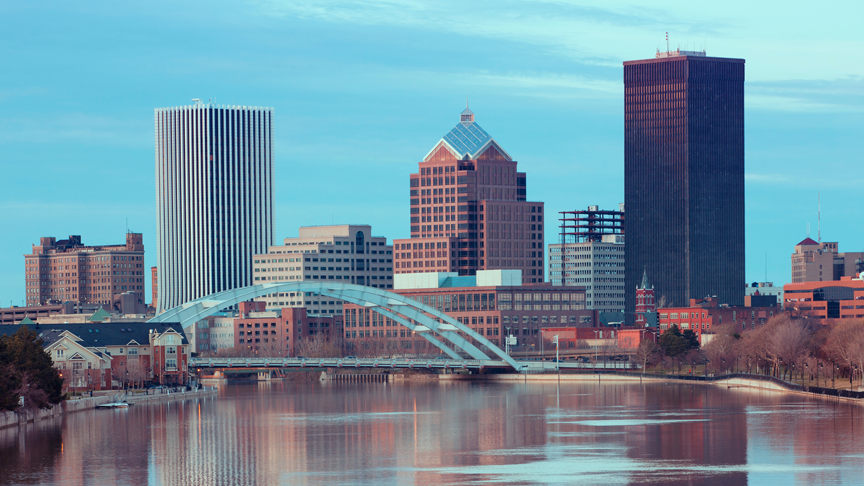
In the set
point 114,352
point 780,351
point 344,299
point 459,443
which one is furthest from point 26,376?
point 344,299

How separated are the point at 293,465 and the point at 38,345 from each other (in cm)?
4411

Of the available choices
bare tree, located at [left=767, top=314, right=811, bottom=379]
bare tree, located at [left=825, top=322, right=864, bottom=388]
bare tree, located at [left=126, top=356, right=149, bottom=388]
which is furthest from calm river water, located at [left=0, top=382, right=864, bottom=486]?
bare tree, located at [left=126, top=356, right=149, bottom=388]

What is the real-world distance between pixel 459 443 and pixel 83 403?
4973cm

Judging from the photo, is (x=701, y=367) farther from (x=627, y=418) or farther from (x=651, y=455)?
(x=651, y=455)

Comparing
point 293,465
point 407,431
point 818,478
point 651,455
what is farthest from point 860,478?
point 407,431

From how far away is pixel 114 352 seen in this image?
144500 mm

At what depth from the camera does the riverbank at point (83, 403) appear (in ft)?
315

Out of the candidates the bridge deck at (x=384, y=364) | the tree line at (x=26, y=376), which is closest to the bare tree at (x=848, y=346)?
the bridge deck at (x=384, y=364)

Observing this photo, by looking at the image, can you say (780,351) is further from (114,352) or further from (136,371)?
(114,352)

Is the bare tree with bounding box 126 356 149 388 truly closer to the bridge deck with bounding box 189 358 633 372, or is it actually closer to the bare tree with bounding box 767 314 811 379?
the bridge deck with bounding box 189 358 633 372

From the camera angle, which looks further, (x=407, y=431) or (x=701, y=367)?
(x=701, y=367)

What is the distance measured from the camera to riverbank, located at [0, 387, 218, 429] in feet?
315

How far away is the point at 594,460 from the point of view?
220 feet

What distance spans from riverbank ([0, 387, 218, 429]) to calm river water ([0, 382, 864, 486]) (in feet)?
4.66
